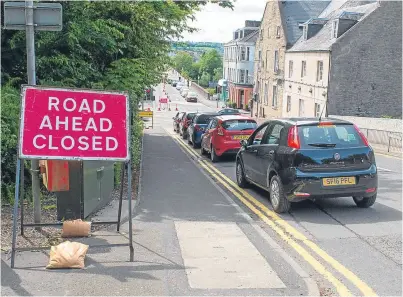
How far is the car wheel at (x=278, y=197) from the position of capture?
28.5 feet

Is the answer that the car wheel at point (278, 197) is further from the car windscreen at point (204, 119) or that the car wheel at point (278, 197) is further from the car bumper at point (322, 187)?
the car windscreen at point (204, 119)

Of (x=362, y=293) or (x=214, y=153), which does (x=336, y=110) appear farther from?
(x=362, y=293)

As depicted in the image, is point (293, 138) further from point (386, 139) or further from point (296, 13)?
point (296, 13)

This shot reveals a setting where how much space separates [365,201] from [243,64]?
6528 cm

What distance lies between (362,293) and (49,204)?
5575 mm

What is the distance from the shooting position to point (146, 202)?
9.62 m

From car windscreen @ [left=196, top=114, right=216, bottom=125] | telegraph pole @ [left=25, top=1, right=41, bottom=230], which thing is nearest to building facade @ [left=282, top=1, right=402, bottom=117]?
car windscreen @ [left=196, top=114, right=216, bottom=125]

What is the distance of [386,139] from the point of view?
2320 centimetres

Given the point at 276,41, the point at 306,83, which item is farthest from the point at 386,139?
the point at 276,41

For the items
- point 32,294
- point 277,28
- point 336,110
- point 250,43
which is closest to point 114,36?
point 32,294

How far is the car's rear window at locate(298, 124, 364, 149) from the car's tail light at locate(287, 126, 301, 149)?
0.22 feet

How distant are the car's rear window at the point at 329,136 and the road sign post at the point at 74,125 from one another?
3539 mm

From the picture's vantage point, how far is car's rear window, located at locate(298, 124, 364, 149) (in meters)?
8.58

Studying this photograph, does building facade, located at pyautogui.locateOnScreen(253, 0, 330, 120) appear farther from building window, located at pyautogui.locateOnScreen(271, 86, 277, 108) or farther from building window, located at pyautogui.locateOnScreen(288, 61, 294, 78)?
building window, located at pyautogui.locateOnScreen(288, 61, 294, 78)
